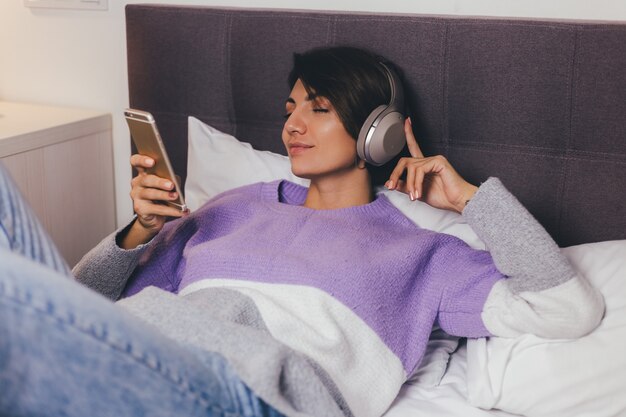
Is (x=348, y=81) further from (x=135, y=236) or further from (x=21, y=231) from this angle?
(x=21, y=231)

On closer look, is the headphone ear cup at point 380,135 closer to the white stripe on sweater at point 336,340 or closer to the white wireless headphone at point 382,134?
the white wireless headphone at point 382,134

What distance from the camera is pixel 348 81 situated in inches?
53.2

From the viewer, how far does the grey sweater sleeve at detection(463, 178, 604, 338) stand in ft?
3.65

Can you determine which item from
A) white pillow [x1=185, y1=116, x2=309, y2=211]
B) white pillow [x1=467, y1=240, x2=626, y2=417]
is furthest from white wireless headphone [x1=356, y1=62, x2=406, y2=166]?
white pillow [x1=467, y1=240, x2=626, y2=417]

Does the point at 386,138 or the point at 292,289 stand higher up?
the point at 386,138

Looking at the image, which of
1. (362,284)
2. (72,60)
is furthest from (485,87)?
(72,60)

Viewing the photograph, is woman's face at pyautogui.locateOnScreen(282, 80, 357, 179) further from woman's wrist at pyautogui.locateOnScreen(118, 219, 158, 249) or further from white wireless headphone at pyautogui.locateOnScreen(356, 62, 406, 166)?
woman's wrist at pyautogui.locateOnScreen(118, 219, 158, 249)

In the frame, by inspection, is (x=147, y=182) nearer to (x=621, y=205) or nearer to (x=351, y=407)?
(x=351, y=407)

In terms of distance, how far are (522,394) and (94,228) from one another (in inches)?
49.9

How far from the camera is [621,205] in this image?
4.33 ft

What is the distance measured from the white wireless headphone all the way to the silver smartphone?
340 millimetres

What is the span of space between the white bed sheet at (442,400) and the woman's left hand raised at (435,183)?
294 mm

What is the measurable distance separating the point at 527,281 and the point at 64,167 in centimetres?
121

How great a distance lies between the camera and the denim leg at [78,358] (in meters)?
0.71
